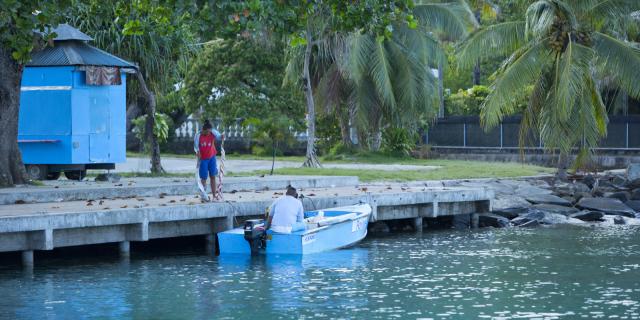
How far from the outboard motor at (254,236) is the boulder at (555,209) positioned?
36.0 feet

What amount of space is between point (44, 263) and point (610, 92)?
32093 mm

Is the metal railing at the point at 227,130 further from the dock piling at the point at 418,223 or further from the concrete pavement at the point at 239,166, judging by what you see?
the dock piling at the point at 418,223

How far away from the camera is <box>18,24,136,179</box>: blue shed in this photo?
28.0 metres

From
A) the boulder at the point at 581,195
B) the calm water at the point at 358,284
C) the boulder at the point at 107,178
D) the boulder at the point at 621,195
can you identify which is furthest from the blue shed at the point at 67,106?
the boulder at the point at 621,195

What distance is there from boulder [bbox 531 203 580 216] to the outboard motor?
36.0 feet

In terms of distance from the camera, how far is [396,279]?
19.9 meters

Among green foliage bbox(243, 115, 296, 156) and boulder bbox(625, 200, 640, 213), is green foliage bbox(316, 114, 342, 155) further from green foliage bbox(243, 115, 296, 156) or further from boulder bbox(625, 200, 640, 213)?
boulder bbox(625, 200, 640, 213)

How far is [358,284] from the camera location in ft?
63.8

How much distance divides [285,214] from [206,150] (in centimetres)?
266

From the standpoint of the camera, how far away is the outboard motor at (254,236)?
2186 centimetres

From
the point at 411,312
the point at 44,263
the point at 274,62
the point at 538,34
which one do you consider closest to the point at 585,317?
the point at 411,312

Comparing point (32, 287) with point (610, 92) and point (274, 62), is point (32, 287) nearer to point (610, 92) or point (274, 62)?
point (274, 62)

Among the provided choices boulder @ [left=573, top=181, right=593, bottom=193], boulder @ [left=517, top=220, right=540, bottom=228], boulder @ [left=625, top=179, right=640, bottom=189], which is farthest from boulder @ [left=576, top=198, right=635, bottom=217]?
boulder @ [left=625, top=179, right=640, bottom=189]

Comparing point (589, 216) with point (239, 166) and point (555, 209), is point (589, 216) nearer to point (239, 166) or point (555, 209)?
point (555, 209)
